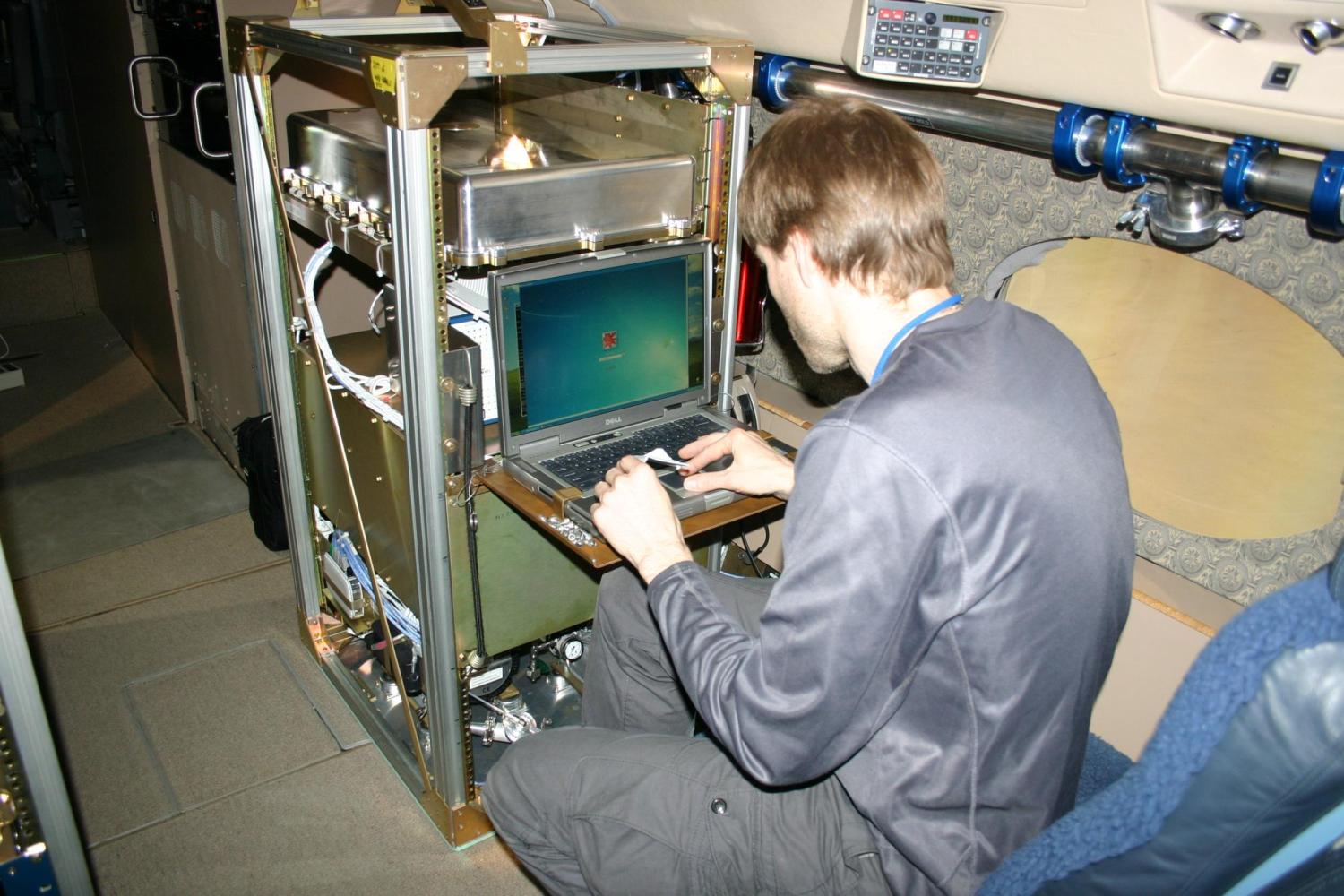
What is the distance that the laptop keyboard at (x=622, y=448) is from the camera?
172 centimetres

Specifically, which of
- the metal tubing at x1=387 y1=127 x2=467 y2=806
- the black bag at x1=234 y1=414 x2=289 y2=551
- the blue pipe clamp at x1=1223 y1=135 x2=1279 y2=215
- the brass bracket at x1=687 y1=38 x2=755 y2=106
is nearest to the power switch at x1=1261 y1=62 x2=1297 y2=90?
the blue pipe clamp at x1=1223 y1=135 x2=1279 y2=215

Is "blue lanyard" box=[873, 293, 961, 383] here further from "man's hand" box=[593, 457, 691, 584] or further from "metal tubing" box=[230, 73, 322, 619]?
"metal tubing" box=[230, 73, 322, 619]

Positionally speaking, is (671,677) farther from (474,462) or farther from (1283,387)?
(1283,387)

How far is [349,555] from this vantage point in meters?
2.18

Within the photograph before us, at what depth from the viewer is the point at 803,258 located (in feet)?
4.29

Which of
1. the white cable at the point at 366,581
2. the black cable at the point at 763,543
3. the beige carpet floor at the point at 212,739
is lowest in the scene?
the beige carpet floor at the point at 212,739

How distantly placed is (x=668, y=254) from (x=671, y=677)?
77 centimetres

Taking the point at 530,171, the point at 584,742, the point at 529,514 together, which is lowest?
the point at 584,742

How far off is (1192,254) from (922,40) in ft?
1.94

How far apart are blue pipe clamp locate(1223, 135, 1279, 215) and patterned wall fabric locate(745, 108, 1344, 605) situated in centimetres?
13

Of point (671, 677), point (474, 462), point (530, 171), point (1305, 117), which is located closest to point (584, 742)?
point (671, 677)

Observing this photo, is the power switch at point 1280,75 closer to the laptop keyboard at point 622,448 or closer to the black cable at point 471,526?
the laptop keyboard at point 622,448

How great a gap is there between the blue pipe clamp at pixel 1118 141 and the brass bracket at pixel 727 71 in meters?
0.62

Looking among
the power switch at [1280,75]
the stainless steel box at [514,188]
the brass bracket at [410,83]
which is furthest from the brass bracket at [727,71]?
the power switch at [1280,75]
